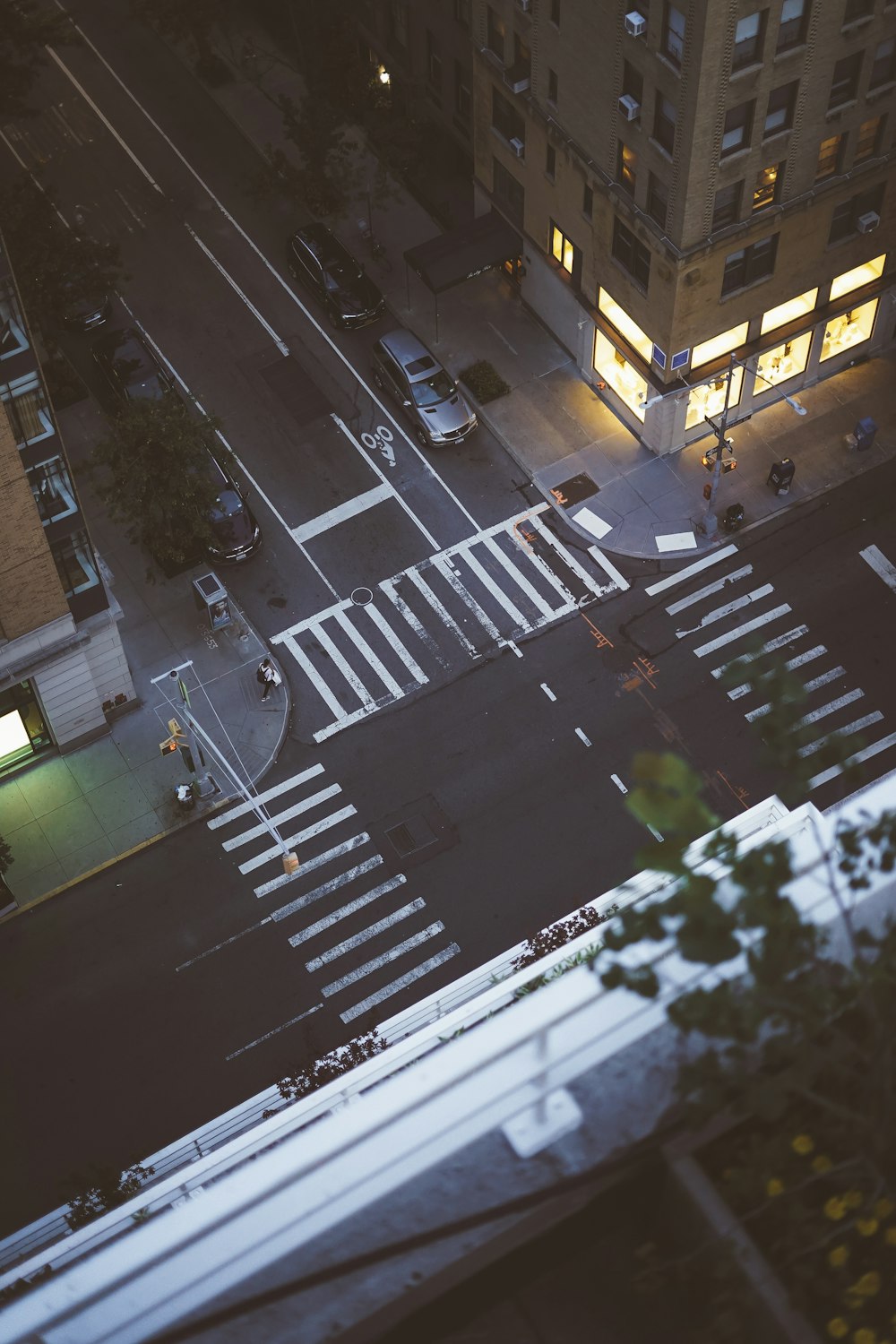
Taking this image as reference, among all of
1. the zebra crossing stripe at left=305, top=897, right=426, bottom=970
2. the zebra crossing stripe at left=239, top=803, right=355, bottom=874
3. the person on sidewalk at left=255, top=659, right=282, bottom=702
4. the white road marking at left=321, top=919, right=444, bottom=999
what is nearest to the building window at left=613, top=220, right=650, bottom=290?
the person on sidewalk at left=255, top=659, right=282, bottom=702

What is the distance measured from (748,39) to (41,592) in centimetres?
2500

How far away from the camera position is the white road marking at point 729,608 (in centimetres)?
4741

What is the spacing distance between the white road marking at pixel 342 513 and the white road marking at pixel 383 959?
1544cm

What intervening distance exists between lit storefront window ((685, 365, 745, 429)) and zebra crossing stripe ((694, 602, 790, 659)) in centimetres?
763

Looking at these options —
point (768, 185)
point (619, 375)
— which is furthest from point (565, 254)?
point (768, 185)

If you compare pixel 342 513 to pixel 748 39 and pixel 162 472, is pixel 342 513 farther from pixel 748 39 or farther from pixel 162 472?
pixel 748 39

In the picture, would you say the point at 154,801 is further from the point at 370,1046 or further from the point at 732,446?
the point at 732,446

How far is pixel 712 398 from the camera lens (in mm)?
50438

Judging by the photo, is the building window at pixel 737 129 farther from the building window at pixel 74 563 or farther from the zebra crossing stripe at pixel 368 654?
the building window at pixel 74 563

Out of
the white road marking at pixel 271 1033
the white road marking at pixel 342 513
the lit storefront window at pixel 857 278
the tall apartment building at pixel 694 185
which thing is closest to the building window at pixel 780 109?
the tall apartment building at pixel 694 185

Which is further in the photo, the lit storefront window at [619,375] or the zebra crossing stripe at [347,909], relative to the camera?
the lit storefront window at [619,375]

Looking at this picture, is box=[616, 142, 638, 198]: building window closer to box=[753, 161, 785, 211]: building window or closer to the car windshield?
box=[753, 161, 785, 211]: building window

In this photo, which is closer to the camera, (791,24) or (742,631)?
(791,24)

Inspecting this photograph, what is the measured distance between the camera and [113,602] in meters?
42.8
